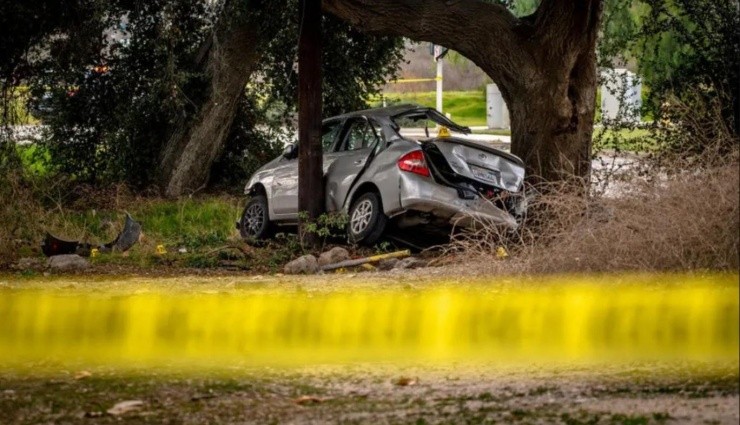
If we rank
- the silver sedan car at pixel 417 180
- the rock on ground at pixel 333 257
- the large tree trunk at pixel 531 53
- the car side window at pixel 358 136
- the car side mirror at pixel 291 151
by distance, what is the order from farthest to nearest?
1. the car side mirror at pixel 291 151
2. the car side window at pixel 358 136
3. the large tree trunk at pixel 531 53
4. the rock on ground at pixel 333 257
5. the silver sedan car at pixel 417 180

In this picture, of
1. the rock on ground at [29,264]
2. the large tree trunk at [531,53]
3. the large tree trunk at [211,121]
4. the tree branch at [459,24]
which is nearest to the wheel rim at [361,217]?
the large tree trunk at [531,53]

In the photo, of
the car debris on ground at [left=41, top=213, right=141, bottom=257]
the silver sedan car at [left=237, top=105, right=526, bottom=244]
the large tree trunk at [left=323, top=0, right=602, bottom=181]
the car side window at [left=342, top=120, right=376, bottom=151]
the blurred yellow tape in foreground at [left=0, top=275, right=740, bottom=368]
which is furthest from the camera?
the car side window at [left=342, top=120, right=376, bottom=151]

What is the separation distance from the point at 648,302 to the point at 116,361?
328 cm

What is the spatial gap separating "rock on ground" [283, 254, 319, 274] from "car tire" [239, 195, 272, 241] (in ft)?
9.07

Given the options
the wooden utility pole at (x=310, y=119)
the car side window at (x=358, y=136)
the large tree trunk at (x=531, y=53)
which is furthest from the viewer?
the car side window at (x=358, y=136)

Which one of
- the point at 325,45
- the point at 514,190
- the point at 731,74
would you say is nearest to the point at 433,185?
the point at 514,190

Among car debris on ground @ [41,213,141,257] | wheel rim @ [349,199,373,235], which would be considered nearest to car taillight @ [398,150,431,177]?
wheel rim @ [349,199,373,235]

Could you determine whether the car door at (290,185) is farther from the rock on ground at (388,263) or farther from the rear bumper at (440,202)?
the rock on ground at (388,263)

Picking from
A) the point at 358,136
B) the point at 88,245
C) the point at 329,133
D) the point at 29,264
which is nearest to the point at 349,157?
the point at 358,136

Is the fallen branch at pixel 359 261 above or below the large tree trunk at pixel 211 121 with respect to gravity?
below

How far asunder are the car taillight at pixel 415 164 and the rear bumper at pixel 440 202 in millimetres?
73

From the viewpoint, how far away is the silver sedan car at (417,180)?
15320 mm

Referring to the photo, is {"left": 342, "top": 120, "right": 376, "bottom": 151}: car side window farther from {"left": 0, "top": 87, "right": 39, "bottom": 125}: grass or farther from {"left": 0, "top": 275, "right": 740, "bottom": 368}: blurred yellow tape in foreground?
{"left": 0, "top": 275, "right": 740, "bottom": 368}: blurred yellow tape in foreground

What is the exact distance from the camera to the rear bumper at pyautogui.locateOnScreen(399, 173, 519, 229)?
15227 mm
